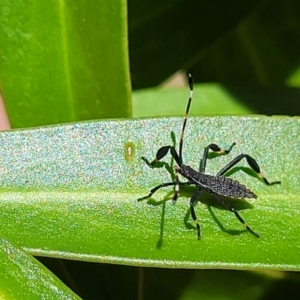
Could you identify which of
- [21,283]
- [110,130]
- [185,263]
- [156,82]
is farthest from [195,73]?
[21,283]

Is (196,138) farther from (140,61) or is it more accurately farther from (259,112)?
(140,61)

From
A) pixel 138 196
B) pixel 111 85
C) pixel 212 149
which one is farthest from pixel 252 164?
pixel 111 85

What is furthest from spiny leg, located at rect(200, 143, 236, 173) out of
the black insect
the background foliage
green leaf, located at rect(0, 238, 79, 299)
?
green leaf, located at rect(0, 238, 79, 299)

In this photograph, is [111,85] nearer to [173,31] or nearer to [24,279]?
[173,31]

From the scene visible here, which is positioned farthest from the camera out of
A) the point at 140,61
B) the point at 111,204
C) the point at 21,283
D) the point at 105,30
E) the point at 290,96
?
the point at 140,61

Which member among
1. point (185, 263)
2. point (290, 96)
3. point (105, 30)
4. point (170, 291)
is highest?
point (105, 30)

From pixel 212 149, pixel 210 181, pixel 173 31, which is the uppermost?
pixel 173 31

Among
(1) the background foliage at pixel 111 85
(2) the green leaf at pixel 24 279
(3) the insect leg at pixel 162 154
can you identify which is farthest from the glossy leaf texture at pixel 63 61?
(2) the green leaf at pixel 24 279
